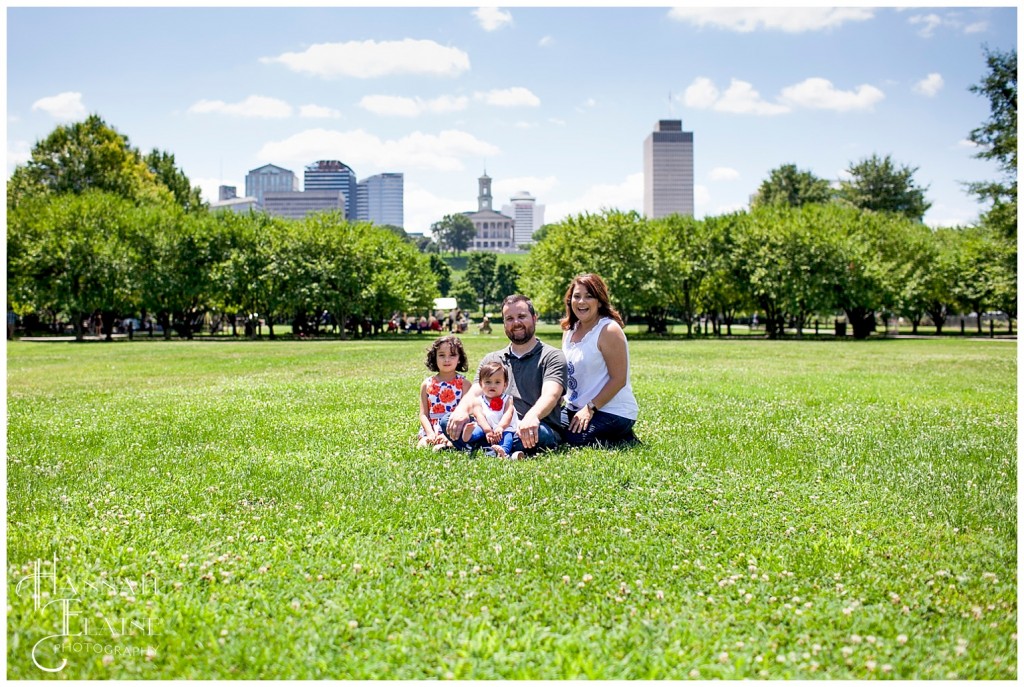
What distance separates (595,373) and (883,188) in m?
83.3

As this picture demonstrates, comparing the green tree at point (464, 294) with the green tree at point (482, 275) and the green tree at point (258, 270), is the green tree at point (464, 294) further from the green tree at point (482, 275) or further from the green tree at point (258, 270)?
the green tree at point (258, 270)

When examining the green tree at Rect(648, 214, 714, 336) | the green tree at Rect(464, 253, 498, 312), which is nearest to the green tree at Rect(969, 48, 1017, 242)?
the green tree at Rect(648, 214, 714, 336)

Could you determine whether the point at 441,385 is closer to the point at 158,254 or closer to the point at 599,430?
the point at 599,430

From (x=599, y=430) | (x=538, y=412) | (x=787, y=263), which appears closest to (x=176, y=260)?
(x=787, y=263)

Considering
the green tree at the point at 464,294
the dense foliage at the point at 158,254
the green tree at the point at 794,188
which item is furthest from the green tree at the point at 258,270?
the green tree at the point at 464,294

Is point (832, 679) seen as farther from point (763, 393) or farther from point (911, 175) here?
point (911, 175)

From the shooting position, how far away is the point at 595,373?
30.5ft

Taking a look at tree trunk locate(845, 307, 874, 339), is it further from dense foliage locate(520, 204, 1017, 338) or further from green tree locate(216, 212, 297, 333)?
green tree locate(216, 212, 297, 333)

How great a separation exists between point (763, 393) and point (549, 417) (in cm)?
826

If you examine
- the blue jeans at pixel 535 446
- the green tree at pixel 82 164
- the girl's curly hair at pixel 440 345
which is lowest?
the blue jeans at pixel 535 446

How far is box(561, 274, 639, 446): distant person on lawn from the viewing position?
909cm

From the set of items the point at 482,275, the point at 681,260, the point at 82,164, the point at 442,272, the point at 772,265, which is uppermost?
the point at 82,164

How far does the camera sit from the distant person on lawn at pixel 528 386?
8.65 metres

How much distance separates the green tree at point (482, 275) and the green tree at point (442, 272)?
3485mm
